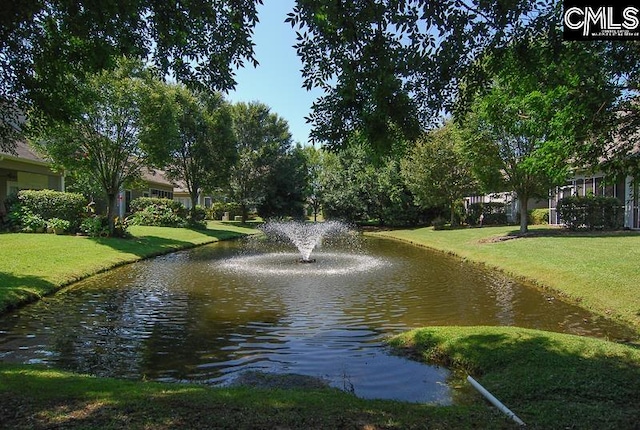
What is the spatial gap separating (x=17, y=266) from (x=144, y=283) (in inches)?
144

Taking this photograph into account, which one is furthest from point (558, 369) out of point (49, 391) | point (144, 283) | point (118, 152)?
point (118, 152)

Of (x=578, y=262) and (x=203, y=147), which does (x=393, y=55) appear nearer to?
(x=578, y=262)

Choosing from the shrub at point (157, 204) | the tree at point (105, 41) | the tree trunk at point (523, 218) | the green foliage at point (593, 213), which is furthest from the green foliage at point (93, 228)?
the green foliage at point (593, 213)

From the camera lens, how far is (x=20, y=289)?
11.0 m

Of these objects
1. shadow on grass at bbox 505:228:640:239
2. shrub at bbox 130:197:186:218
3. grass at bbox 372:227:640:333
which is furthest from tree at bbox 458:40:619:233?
shrub at bbox 130:197:186:218

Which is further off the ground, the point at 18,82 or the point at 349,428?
the point at 18,82

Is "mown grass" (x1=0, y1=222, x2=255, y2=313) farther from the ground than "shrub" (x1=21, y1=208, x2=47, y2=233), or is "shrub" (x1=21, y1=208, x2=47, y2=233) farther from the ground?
"shrub" (x1=21, y1=208, x2=47, y2=233)

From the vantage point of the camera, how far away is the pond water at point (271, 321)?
6.64 meters

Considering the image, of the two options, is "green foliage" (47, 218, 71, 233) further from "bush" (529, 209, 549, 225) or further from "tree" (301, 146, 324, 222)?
"tree" (301, 146, 324, 222)

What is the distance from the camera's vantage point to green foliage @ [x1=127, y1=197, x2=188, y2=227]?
1307 inches

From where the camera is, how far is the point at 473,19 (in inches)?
221

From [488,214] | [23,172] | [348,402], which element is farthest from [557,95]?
[488,214]

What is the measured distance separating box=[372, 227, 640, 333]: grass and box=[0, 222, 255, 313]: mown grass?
1288 cm

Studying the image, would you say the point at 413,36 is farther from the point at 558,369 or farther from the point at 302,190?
the point at 302,190
